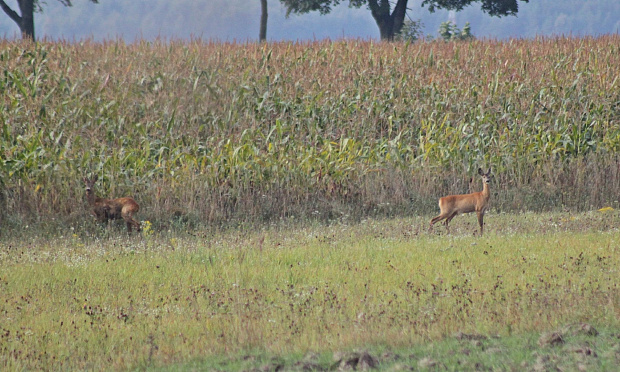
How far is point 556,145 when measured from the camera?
16109 millimetres

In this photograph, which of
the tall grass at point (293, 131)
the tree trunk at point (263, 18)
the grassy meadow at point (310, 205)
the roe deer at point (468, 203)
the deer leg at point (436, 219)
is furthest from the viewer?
the tree trunk at point (263, 18)

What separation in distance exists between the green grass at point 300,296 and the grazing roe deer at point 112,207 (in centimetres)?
72

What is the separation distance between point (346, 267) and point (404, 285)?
1181mm

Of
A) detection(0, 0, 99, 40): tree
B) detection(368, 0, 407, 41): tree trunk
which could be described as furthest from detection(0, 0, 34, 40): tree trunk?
detection(368, 0, 407, 41): tree trunk

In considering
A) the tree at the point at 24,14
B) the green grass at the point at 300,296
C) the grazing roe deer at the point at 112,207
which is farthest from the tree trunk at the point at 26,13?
the green grass at the point at 300,296

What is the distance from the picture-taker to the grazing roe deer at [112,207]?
39.5ft

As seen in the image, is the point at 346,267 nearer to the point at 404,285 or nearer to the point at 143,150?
the point at 404,285

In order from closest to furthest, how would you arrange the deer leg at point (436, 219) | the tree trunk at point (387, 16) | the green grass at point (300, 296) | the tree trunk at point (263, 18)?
the green grass at point (300, 296) → the deer leg at point (436, 219) → the tree trunk at point (263, 18) → the tree trunk at point (387, 16)

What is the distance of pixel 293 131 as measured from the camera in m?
16.2

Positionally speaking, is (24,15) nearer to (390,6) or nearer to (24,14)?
(24,14)

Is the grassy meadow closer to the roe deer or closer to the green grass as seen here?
the green grass

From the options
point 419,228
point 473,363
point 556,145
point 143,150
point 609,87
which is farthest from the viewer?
point 609,87

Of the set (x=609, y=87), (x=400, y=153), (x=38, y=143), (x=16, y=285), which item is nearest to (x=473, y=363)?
(x=16, y=285)

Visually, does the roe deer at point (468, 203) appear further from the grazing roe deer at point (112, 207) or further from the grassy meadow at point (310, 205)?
the grazing roe deer at point (112, 207)
